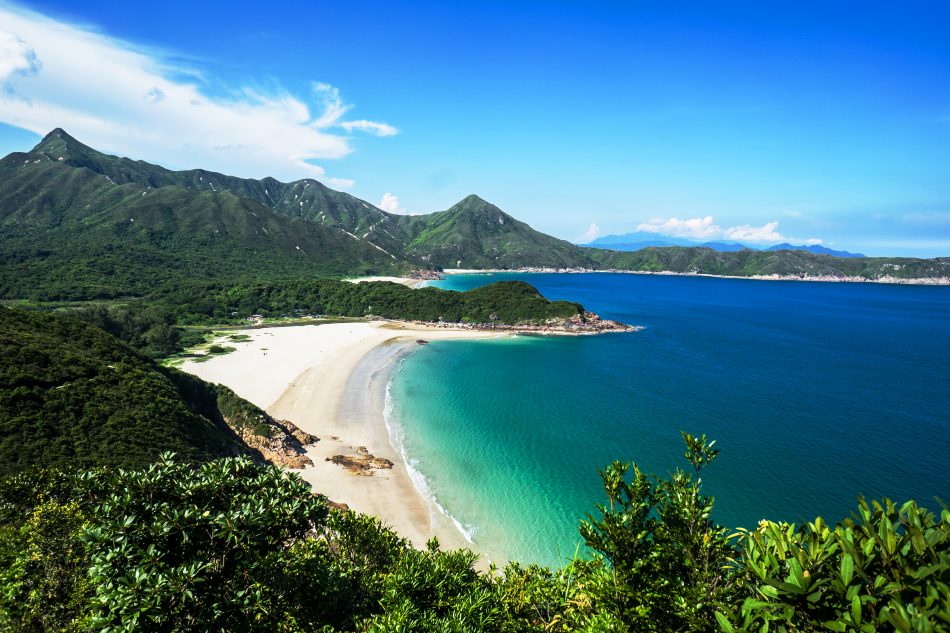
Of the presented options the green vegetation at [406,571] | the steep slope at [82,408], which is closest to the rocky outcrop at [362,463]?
the steep slope at [82,408]

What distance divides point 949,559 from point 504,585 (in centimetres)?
1472

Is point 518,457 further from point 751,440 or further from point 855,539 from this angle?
point 855,539

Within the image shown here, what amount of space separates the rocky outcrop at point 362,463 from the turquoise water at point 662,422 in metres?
4.44

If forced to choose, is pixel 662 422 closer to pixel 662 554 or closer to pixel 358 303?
pixel 662 554

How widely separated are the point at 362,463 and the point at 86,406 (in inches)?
1016

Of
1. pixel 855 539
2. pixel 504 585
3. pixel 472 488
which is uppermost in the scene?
pixel 855 539

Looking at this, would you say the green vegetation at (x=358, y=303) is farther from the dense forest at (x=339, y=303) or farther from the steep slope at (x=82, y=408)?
the steep slope at (x=82, y=408)

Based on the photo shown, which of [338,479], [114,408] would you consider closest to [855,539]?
[338,479]

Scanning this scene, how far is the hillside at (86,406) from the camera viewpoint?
3062 centimetres

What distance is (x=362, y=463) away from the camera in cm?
4856

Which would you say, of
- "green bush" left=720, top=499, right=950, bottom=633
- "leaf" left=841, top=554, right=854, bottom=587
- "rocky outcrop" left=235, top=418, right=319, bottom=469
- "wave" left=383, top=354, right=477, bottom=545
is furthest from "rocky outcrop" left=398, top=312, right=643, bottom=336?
"leaf" left=841, top=554, right=854, bottom=587

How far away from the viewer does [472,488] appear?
147 ft

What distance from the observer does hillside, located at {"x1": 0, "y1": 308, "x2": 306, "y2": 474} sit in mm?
30625

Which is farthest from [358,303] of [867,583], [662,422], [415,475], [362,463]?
[867,583]
